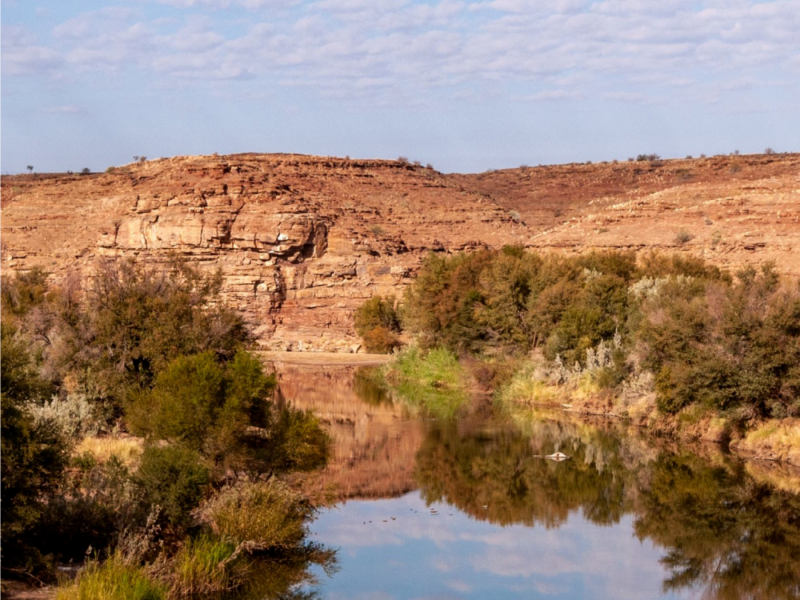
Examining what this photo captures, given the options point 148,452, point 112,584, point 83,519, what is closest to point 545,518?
point 148,452

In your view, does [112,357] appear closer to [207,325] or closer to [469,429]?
[207,325]

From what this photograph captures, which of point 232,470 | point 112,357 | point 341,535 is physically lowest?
point 341,535

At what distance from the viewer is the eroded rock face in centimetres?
6234

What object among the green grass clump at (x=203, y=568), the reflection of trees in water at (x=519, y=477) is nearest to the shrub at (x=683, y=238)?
the reflection of trees in water at (x=519, y=477)

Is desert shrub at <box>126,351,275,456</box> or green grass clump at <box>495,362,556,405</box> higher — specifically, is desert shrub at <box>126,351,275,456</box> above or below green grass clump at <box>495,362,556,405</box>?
above

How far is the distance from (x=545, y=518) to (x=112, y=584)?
967 cm

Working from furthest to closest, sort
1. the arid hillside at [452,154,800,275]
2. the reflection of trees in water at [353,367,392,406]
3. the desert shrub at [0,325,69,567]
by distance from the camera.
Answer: the arid hillside at [452,154,800,275] → the reflection of trees in water at [353,367,392,406] → the desert shrub at [0,325,69,567]

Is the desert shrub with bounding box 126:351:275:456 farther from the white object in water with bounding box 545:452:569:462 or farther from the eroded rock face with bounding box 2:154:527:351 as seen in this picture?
the eroded rock face with bounding box 2:154:527:351

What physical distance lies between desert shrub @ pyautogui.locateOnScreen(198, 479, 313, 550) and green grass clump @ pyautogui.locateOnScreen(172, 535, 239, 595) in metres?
0.49

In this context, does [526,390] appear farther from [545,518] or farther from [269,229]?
[269,229]

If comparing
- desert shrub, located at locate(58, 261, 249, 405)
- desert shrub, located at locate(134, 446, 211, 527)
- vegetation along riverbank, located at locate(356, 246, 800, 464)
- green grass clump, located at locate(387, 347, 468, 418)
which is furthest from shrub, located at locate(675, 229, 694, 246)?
desert shrub, located at locate(134, 446, 211, 527)

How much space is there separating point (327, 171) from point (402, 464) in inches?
2313

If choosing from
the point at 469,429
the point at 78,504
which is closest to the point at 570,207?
the point at 469,429

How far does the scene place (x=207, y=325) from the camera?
21.0 meters
